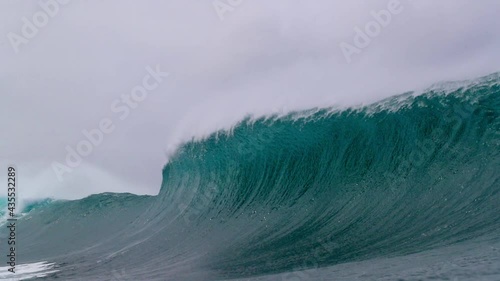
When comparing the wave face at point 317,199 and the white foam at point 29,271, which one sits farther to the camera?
the white foam at point 29,271

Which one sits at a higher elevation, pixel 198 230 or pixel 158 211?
pixel 158 211

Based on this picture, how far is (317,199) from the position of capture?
9055 millimetres

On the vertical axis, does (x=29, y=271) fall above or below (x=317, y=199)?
above

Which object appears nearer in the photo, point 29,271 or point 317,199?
point 29,271

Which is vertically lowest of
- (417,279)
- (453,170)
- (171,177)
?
(417,279)

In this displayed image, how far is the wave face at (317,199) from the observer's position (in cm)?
650

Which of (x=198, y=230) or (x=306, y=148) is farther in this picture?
(x=306, y=148)

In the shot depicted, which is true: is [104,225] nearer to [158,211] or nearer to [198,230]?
[158,211]

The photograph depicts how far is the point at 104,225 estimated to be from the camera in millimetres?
12844

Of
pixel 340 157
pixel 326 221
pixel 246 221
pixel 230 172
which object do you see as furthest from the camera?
pixel 230 172

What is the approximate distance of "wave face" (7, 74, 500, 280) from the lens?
6.50 meters

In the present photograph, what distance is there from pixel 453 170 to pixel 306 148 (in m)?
3.66

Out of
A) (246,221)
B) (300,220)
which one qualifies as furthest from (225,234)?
(300,220)

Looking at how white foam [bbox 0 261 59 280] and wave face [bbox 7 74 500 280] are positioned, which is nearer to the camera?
wave face [bbox 7 74 500 280]
